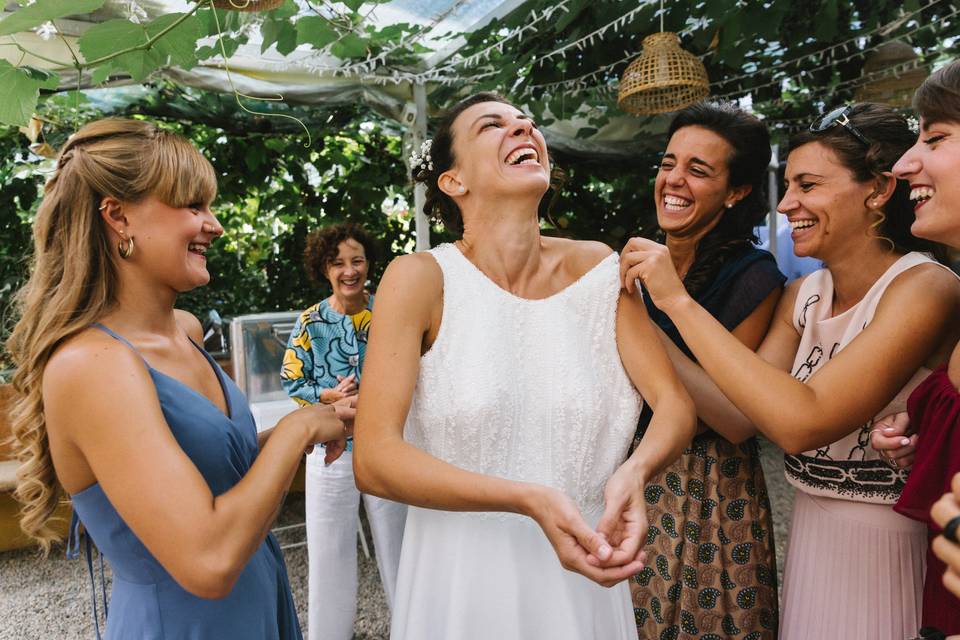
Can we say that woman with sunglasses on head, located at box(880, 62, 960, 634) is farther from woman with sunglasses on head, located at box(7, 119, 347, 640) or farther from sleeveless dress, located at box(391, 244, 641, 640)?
woman with sunglasses on head, located at box(7, 119, 347, 640)

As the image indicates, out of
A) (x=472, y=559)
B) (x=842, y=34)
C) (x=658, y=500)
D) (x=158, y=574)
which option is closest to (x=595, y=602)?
(x=472, y=559)

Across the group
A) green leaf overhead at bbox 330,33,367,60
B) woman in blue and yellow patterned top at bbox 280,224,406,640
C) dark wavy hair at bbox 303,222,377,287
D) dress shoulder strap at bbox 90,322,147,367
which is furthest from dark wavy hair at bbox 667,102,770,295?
dark wavy hair at bbox 303,222,377,287

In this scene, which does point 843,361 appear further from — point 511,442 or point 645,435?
point 511,442

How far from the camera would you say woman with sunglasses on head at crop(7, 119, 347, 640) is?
112 centimetres

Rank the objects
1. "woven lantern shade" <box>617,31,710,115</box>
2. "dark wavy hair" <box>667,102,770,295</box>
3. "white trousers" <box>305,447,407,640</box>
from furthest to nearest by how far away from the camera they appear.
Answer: "woven lantern shade" <box>617,31,710,115</box> → "white trousers" <box>305,447,407,640</box> → "dark wavy hair" <box>667,102,770,295</box>

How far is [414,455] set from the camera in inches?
48.2

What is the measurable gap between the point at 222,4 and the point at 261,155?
15.7ft

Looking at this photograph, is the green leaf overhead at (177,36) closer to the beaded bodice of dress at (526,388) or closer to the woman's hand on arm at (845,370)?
the beaded bodice of dress at (526,388)

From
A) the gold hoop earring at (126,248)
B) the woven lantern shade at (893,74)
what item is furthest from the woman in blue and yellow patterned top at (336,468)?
the woven lantern shade at (893,74)

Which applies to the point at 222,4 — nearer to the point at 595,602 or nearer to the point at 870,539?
the point at 595,602

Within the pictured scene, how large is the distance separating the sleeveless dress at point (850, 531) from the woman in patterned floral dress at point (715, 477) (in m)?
0.13

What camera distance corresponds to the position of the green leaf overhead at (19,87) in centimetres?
124

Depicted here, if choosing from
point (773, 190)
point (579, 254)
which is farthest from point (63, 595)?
point (773, 190)

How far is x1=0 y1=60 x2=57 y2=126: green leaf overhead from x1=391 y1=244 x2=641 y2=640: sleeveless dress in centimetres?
87
